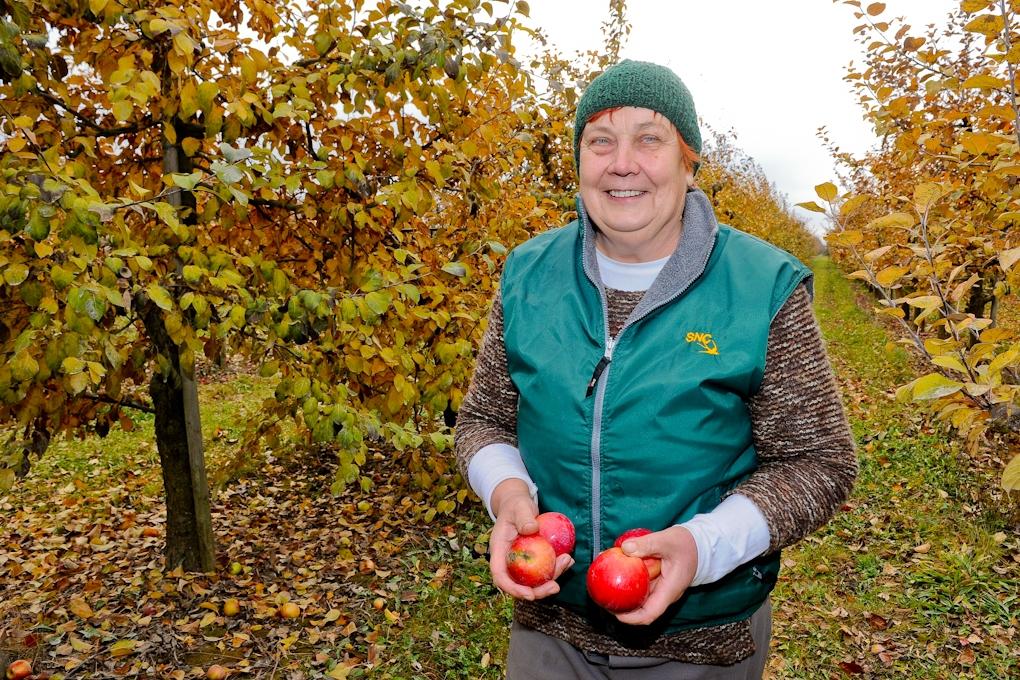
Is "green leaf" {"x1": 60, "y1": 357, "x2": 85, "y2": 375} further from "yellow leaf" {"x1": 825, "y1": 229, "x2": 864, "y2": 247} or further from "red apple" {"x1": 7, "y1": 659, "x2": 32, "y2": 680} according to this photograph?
"yellow leaf" {"x1": 825, "y1": 229, "x2": 864, "y2": 247}

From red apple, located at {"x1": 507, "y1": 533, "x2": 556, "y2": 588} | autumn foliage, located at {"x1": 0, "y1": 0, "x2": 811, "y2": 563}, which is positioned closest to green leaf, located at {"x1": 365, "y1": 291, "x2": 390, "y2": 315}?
autumn foliage, located at {"x1": 0, "y1": 0, "x2": 811, "y2": 563}

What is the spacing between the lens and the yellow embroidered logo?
1.55 metres

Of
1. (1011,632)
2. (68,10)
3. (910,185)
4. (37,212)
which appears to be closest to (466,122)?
(68,10)

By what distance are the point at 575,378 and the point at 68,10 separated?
2995 mm

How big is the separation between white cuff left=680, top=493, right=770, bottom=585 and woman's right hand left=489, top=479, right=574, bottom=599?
0.95ft

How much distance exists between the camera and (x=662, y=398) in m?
1.56

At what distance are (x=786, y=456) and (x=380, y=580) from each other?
3.71 m

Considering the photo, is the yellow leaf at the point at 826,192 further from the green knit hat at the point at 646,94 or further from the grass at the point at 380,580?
the grass at the point at 380,580

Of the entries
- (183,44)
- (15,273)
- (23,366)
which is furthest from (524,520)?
(183,44)

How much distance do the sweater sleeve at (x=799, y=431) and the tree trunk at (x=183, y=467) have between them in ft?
11.2

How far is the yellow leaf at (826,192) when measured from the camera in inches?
88.6

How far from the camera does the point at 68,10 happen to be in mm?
3201

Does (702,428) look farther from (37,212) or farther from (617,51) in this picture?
(617,51)

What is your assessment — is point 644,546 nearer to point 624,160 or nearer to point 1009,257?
point 624,160
